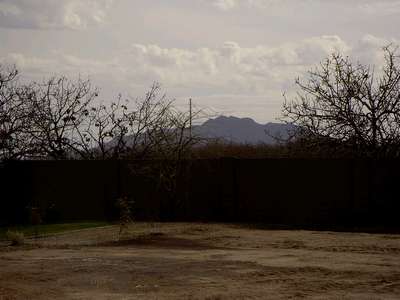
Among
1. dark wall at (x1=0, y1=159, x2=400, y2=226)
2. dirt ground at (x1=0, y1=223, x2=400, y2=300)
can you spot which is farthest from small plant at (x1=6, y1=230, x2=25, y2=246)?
dark wall at (x1=0, y1=159, x2=400, y2=226)

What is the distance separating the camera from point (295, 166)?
21203 mm

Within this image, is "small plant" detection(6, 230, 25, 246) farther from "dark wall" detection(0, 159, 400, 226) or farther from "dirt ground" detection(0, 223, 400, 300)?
"dark wall" detection(0, 159, 400, 226)

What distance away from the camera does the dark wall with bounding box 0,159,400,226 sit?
20297 mm

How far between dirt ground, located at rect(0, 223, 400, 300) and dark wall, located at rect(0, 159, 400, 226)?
2.67m

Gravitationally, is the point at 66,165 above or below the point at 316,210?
above

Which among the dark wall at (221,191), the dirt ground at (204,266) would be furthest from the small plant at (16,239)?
the dark wall at (221,191)

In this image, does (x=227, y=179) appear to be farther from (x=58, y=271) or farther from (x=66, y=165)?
(x=58, y=271)

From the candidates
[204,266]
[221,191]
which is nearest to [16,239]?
[204,266]

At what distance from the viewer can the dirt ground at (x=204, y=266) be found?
10.5 metres

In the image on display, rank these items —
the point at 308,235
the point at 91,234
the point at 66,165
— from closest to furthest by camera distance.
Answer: the point at 308,235
the point at 91,234
the point at 66,165

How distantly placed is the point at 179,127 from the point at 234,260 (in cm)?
1229

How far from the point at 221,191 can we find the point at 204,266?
932 centimetres

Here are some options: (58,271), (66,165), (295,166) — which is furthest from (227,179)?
(58,271)

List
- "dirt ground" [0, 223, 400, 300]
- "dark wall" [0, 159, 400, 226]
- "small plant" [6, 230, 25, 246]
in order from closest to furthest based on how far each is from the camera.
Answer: "dirt ground" [0, 223, 400, 300] → "small plant" [6, 230, 25, 246] → "dark wall" [0, 159, 400, 226]
